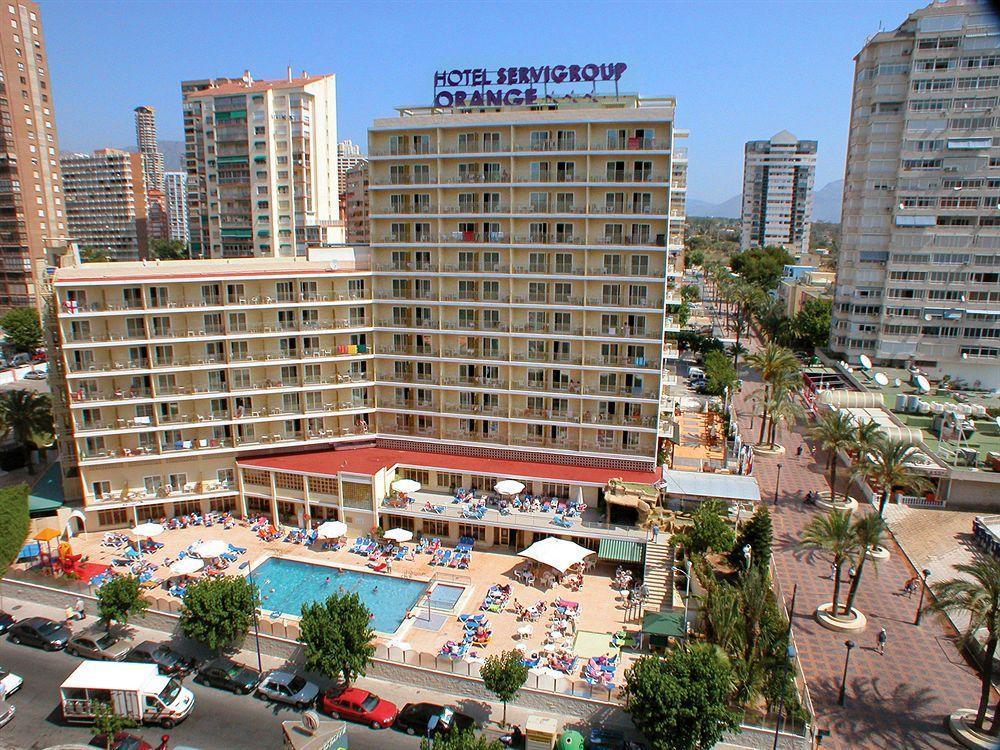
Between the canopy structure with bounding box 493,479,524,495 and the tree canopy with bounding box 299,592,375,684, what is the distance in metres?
16.9

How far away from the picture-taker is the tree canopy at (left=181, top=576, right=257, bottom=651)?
113 ft

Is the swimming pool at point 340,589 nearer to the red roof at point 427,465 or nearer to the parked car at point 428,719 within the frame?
the parked car at point 428,719

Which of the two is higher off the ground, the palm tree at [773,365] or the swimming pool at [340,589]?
the palm tree at [773,365]

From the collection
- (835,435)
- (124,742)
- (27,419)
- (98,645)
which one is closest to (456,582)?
(124,742)

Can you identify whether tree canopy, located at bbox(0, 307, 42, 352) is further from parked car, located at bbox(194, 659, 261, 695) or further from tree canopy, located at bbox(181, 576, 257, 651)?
parked car, located at bbox(194, 659, 261, 695)

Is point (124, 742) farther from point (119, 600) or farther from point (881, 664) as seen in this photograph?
point (881, 664)

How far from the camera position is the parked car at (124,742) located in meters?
29.8

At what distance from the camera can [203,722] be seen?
3244 centimetres

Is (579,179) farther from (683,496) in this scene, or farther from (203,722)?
(203,722)

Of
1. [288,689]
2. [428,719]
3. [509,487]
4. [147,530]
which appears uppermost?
[509,487]

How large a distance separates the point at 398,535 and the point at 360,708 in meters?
15.8

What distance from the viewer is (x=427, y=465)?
2079 inches

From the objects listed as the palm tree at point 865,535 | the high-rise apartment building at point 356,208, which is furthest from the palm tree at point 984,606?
the high-rise apartment building at point 356,208

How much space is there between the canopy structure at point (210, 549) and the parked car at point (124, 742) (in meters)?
14.4
